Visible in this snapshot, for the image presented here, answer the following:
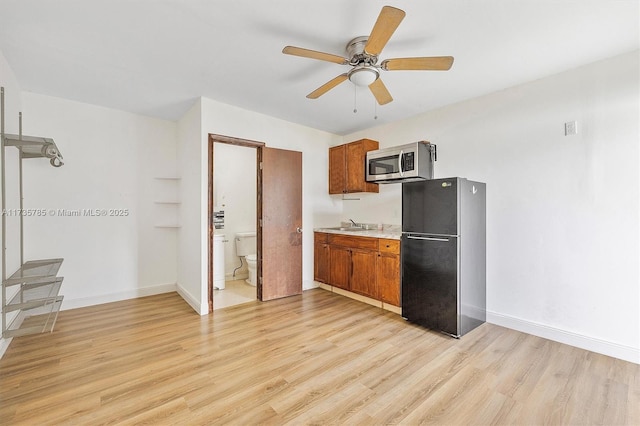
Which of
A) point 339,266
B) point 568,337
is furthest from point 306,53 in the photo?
point 568,337

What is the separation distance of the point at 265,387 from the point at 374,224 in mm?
2769

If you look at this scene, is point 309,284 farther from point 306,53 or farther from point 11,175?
point 11,175

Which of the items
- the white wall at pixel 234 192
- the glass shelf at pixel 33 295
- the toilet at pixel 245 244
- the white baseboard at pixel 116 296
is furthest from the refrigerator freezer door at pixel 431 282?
the white baseboard at pixel 116 296

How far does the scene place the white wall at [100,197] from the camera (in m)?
3.19

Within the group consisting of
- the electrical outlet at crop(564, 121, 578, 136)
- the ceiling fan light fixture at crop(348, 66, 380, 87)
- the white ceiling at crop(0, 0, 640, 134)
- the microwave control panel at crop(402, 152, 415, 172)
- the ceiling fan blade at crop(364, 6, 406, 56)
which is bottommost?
the microwave control panel at crop(402, 152, 415, 172)

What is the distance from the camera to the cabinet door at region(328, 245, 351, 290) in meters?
3.78

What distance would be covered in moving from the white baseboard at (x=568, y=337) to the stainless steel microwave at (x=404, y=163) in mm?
1743

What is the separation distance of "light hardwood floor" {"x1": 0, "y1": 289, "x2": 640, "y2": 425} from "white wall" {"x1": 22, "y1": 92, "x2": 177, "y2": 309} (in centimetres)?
74

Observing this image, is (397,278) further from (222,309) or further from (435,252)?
(222,309)

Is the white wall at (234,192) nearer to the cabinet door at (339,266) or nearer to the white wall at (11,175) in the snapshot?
the cabinet door at (339,266)

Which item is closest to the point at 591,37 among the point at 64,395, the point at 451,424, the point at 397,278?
the point at 397,278

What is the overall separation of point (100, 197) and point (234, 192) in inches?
76.0

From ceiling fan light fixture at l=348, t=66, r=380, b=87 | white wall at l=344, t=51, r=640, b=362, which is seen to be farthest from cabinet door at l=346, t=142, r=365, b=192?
ceiling fan light fixture at l=348, t=66, r=380, b=87

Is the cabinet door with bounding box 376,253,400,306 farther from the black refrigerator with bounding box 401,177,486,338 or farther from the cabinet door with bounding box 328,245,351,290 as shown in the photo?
the cabinet door with bounding box 328,245,351,290
